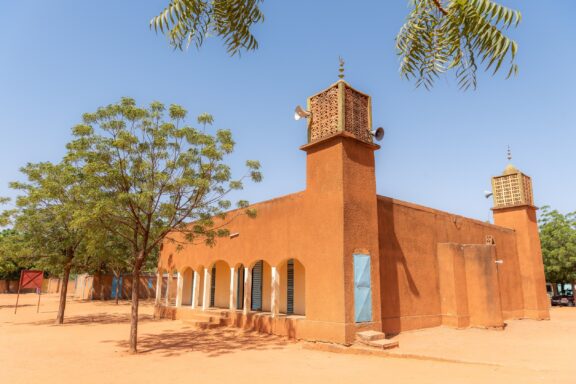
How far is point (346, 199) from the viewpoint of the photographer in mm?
11062

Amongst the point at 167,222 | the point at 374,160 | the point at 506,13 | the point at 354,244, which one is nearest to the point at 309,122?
the point at 374,160

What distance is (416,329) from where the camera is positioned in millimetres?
13031

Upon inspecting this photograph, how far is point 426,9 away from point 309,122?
7.70 meters

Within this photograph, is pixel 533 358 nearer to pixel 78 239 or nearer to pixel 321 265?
pixel 321 265

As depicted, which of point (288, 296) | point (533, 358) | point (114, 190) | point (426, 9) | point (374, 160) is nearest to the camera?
point (426, 9)

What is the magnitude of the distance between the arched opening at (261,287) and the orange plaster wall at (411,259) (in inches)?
224

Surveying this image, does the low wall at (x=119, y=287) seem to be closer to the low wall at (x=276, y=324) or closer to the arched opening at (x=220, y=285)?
the arched opening at (x=220, y=285)

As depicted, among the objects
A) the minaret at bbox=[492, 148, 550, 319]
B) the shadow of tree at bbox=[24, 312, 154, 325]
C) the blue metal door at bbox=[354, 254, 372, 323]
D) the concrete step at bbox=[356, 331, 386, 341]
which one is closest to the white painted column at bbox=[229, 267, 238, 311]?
the shadow of tree at bbox=[24, 312, 154, 325]

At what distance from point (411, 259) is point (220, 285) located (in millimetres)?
10153

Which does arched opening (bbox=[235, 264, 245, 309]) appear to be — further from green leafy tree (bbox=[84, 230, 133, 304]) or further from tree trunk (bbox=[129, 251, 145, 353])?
tree trunk (bbox=[129, 251, 145, 353])

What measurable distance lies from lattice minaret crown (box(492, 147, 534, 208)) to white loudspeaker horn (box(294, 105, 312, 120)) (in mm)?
13447

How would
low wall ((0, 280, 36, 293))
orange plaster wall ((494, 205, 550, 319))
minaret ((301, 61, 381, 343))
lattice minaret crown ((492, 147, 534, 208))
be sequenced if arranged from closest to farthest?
minaret ((301, 61, 381, 343))
orange plaster wall ((494, 205, 550, 319))
lattice minaret crown ((492, 147, 534, 208))
low wall ((0, 280, 36, 293))

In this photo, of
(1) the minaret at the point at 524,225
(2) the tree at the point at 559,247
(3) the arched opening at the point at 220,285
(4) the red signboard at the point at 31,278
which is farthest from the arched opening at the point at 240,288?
(2) the tree at the point at 559,247

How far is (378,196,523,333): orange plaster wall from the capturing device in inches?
494
